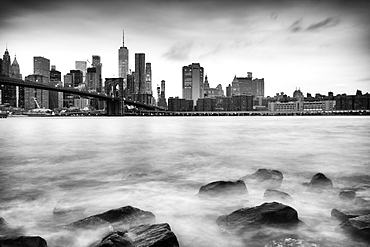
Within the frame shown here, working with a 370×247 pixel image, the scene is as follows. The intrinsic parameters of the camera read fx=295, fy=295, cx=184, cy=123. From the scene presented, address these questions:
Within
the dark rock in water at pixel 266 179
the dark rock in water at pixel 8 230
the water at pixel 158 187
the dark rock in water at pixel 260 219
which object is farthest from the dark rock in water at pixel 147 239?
the dark rock in water at pixel 266 179

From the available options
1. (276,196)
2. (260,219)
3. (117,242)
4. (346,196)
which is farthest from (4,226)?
(346,196)

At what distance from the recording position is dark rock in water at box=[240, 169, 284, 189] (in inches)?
320

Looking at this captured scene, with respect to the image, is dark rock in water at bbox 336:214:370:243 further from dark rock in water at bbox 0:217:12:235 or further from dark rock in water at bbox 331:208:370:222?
dark rock in water at bbox 0:217:12:235

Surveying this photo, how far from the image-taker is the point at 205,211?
6.00 meters

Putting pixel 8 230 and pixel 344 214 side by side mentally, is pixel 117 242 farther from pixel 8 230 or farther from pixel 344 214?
pixel 344 214

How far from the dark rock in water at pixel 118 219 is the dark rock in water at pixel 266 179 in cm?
384

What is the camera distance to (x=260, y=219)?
489 cm

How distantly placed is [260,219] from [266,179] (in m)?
3.67

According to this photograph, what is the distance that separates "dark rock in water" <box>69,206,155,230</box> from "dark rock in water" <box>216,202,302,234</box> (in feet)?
4.62

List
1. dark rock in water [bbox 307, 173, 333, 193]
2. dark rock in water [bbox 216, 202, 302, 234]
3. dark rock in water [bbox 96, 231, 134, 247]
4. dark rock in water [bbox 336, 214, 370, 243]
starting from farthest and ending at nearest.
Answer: dark rock in water [bbox 307, 173, 333, 193], dark rock in water [bbox 216, 202, 302, 234], dark rock in water [bbox 336, 214, 370, 243], dark rock in water [bbox 96, 231, 134, 247]

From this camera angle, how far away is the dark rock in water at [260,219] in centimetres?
482

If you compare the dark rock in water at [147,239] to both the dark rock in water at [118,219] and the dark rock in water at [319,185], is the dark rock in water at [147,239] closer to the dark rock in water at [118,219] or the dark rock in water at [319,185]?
the dark rock in water at [118,219]

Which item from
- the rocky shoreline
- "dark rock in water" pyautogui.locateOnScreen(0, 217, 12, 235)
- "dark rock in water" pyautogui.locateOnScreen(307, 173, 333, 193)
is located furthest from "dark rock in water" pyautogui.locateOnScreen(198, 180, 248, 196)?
"dark rock in water" pyautogui.locateOnScreen(0, 217, 12, 235)

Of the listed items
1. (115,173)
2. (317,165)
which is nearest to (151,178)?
(115,173)
